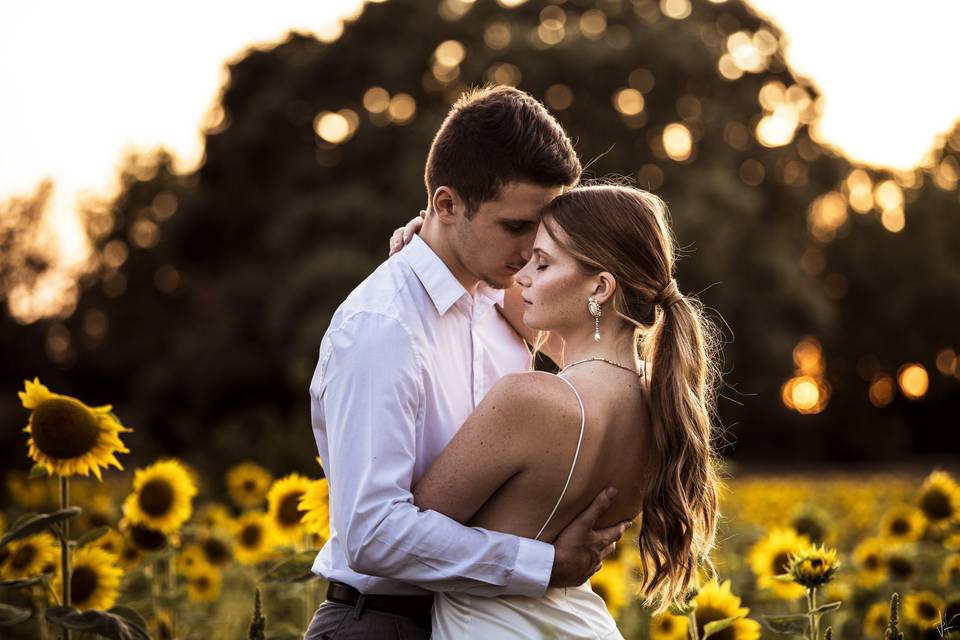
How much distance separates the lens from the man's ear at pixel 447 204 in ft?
10.5

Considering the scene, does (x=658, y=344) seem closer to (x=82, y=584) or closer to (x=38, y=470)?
(x=38, y=470)

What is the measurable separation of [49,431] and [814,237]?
2608 centimetres

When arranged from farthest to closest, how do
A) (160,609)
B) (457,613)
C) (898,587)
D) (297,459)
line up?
(297,459) < (898,587) < (160,609) < (457,613)

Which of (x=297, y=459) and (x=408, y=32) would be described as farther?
(x=408, y=32)

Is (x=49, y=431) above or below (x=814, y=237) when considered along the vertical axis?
above

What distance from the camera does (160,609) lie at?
474cm

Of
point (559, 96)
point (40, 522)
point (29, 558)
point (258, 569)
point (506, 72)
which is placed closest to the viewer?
point (40, 522)

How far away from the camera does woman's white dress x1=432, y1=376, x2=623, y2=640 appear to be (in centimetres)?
279

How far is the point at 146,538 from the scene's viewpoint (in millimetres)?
4879

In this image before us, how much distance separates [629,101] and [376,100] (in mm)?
5398

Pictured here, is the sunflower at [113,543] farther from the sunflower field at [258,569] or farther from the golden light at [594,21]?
the golden light at [594,21]

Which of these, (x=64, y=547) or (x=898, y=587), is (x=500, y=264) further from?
(x=898, y=587)

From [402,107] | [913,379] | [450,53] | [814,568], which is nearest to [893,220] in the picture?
[913,379]

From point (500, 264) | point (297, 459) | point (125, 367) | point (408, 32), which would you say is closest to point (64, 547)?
point (500, 264)
